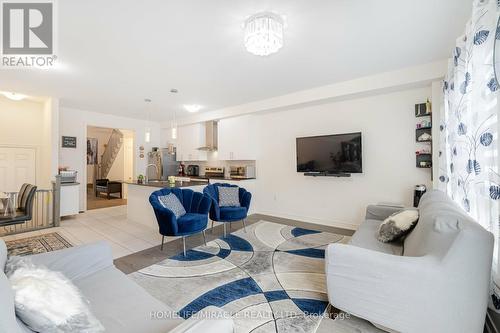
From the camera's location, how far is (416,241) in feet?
5.86

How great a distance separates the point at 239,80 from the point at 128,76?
1.77m

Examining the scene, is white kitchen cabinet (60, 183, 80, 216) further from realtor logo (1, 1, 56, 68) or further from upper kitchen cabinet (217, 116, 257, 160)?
upper kitchen cabinet (217, 116, 257, 160)

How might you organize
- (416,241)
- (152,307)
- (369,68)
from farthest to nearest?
(369,68) → (416,241) → (152,307)

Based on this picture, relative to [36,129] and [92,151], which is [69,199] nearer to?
[36,129]

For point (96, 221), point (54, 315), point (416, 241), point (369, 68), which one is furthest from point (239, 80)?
point (96, 221)

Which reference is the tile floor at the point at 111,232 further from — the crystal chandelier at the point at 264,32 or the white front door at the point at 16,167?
the crystal chandelier at the point at 264,32

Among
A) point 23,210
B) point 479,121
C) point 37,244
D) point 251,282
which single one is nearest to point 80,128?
point 23,210

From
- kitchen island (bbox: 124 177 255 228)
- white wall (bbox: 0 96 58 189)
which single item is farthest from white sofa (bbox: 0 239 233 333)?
white wall (bbox: 0 96 58 189)

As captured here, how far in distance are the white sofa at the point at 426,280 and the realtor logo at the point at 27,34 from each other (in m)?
3.42

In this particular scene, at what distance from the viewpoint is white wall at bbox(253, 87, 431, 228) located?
3643 millimetres

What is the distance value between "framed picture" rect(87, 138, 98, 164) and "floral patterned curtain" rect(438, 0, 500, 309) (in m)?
11.4

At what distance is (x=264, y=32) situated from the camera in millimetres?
1964

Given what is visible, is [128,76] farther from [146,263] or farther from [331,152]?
[331,152]

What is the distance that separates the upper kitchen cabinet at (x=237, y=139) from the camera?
5.28 meters
